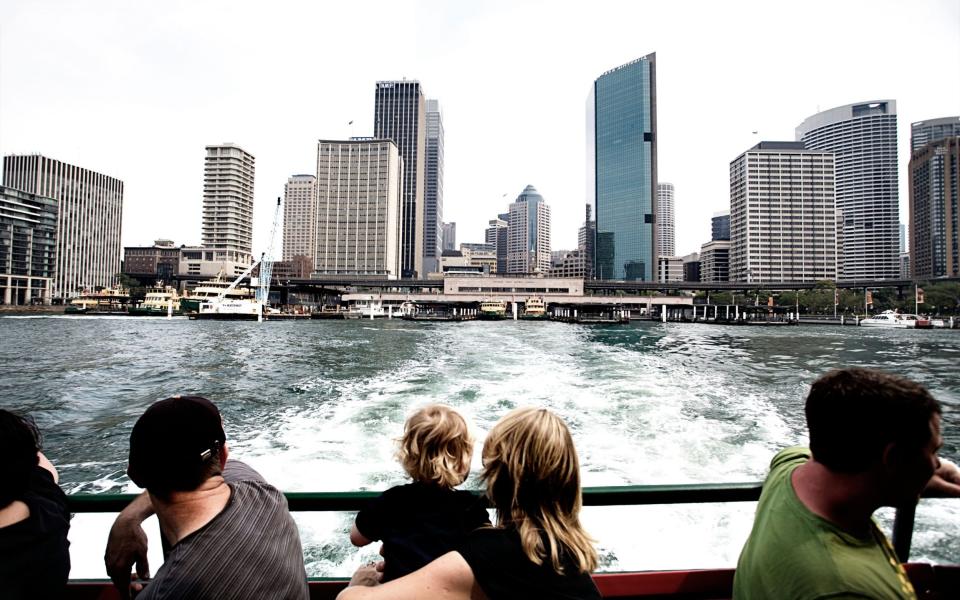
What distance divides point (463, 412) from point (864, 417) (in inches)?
129

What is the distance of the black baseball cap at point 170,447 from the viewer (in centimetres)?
144

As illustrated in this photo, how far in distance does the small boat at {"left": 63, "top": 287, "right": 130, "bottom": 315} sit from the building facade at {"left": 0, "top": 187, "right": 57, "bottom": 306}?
91.2 feet

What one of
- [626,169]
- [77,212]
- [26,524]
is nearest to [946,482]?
[26,524]

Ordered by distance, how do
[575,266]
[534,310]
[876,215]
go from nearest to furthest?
1. [534,310]
2. [575,266]
3. [876,215]

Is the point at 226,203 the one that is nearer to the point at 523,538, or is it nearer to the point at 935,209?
the point at 523,538

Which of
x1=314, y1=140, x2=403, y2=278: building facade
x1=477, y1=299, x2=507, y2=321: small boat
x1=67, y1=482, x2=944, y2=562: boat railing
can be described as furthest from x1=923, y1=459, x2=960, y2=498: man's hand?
x1=314, y1=140, x2=403, y2=278: building facade

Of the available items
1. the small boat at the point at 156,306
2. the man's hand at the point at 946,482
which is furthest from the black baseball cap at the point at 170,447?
the small boat at the point at 156,306

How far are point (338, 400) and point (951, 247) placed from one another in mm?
178896

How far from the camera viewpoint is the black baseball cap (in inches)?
56.8

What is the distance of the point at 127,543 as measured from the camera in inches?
70.7

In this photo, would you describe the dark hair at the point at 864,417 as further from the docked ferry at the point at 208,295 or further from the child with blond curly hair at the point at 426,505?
the docked ferry at the point at 208,295

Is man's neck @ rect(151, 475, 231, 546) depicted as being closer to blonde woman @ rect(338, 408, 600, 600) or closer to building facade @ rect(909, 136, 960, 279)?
blonde woman @ rect(338, 408, 600, 600)

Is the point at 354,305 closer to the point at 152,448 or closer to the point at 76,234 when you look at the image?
the point at 76,234

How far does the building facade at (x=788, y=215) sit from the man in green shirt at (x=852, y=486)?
16232 centimetres
